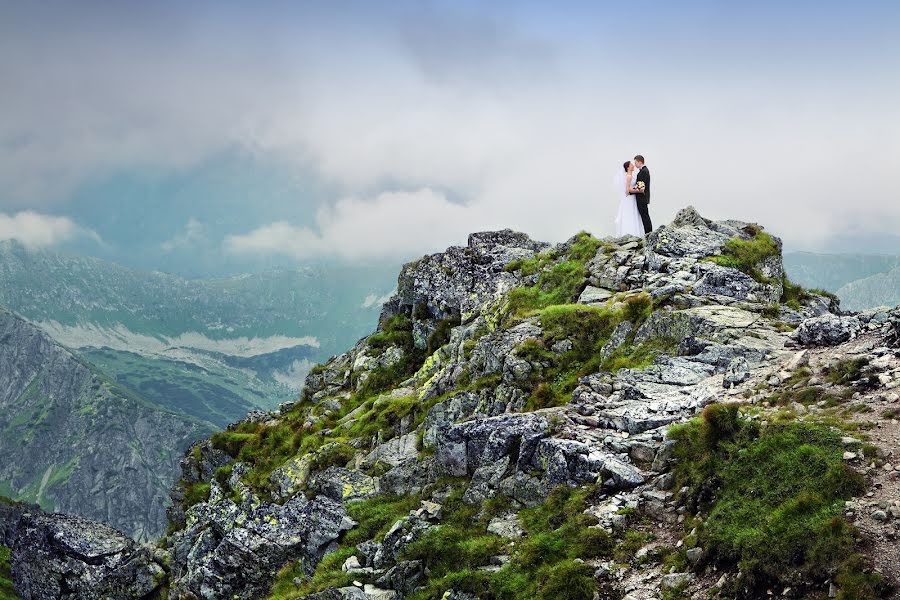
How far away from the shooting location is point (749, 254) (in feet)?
122

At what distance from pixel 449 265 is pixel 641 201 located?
16914mm

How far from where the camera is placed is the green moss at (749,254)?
35625 mm

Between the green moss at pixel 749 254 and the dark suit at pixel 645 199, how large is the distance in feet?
18.6

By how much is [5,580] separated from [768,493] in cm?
20307

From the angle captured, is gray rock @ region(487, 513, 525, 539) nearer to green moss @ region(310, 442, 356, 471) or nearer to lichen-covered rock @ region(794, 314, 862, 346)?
lichen-covered rock @ region(794, 314, 862, 346)

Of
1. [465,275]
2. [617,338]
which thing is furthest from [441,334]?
[617,338]

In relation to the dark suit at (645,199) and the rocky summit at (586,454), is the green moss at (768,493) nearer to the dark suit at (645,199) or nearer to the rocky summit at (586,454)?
the rocky summit at (586,454)

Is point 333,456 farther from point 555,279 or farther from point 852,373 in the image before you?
point 852,373

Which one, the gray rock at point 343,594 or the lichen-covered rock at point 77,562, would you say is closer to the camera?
the gray rock at point 343,594

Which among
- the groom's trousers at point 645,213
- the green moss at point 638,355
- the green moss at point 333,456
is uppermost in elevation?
the groom's trousers at point 645,213

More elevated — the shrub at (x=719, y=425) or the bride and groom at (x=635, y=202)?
the bride and groom at (x=635, y=202)

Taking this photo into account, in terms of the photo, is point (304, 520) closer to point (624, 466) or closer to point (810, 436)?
point (624, 466)

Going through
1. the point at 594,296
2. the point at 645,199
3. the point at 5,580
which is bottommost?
the point at 5,580

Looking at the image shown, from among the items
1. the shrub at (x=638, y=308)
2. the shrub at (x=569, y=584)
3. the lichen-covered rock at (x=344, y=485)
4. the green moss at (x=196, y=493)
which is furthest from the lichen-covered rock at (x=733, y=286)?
the green moss at (x=196, y=493)
